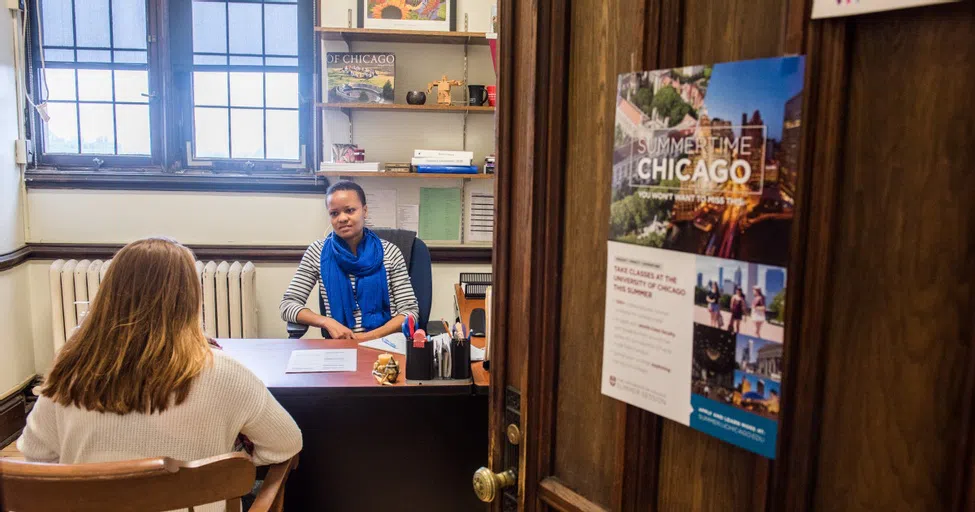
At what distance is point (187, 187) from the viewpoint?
3.94 meters

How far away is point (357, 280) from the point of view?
125 inches

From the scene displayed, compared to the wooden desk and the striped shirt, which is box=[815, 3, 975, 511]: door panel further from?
the striped shirt

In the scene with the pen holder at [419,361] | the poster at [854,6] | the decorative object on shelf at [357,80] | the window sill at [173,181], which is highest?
the decorative object on shelf at [357,80]

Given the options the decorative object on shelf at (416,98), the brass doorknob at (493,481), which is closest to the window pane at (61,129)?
the decorative object on shelf at (416,98)

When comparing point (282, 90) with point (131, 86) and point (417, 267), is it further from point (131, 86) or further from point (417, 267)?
point (417, 267)

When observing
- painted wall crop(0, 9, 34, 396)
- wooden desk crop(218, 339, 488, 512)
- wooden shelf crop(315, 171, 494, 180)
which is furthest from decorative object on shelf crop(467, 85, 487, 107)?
painted wall crop(0, 9, 34, 396)

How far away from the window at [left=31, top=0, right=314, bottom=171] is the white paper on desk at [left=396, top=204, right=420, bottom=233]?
627 millimetres

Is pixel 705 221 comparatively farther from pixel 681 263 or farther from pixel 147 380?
pixel 147 380

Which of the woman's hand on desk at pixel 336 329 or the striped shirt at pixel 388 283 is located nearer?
the woman's hand on desk at pixel 336 329

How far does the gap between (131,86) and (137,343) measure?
2.84 meters

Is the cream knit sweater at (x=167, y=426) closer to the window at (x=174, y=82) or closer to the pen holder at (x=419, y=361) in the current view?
the pen holder at (x=419, y=361)

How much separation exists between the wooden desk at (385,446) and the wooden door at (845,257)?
4.48ft

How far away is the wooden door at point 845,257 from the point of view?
0.62 metres

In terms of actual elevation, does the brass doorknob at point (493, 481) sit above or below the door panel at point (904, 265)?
below
